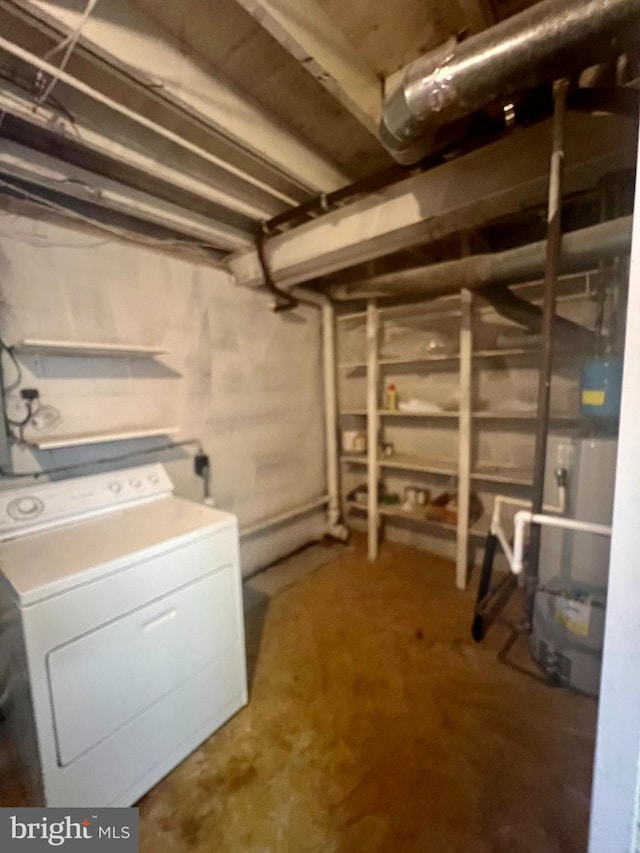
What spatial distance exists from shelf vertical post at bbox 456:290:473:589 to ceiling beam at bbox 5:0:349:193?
122 centimetres

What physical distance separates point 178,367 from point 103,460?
0.64 metres

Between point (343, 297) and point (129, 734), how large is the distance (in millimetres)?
2433

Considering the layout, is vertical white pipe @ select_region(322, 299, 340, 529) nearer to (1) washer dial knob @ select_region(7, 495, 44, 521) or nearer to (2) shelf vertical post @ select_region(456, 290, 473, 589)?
(2) shelf vertical post @ select_region(456, 290, 473, 589)

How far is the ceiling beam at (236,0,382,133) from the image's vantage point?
879mm

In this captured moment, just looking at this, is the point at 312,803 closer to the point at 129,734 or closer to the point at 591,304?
the point at 129,734

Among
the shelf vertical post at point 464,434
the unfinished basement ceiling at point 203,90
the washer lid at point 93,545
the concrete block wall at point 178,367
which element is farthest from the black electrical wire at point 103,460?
the shelf vertical post at point 464,434

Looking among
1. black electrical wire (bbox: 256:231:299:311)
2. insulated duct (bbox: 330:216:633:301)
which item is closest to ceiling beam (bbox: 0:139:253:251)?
black electrical wire (bbox: 256:231:299:311)


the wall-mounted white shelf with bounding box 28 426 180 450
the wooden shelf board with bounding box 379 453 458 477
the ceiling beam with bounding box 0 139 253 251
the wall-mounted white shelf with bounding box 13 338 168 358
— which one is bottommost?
the wooden shelf board with bounding box 379 453 458 477

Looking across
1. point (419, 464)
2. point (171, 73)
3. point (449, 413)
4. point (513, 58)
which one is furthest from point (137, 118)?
point (419, 464)

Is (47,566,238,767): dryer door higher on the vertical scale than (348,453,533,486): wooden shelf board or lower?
lower

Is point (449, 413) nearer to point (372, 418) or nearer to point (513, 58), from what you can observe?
point (372, 418)

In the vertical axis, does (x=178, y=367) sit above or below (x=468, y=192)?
below

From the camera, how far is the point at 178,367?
2.09 metres

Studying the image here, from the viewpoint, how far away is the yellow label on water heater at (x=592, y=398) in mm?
1398
